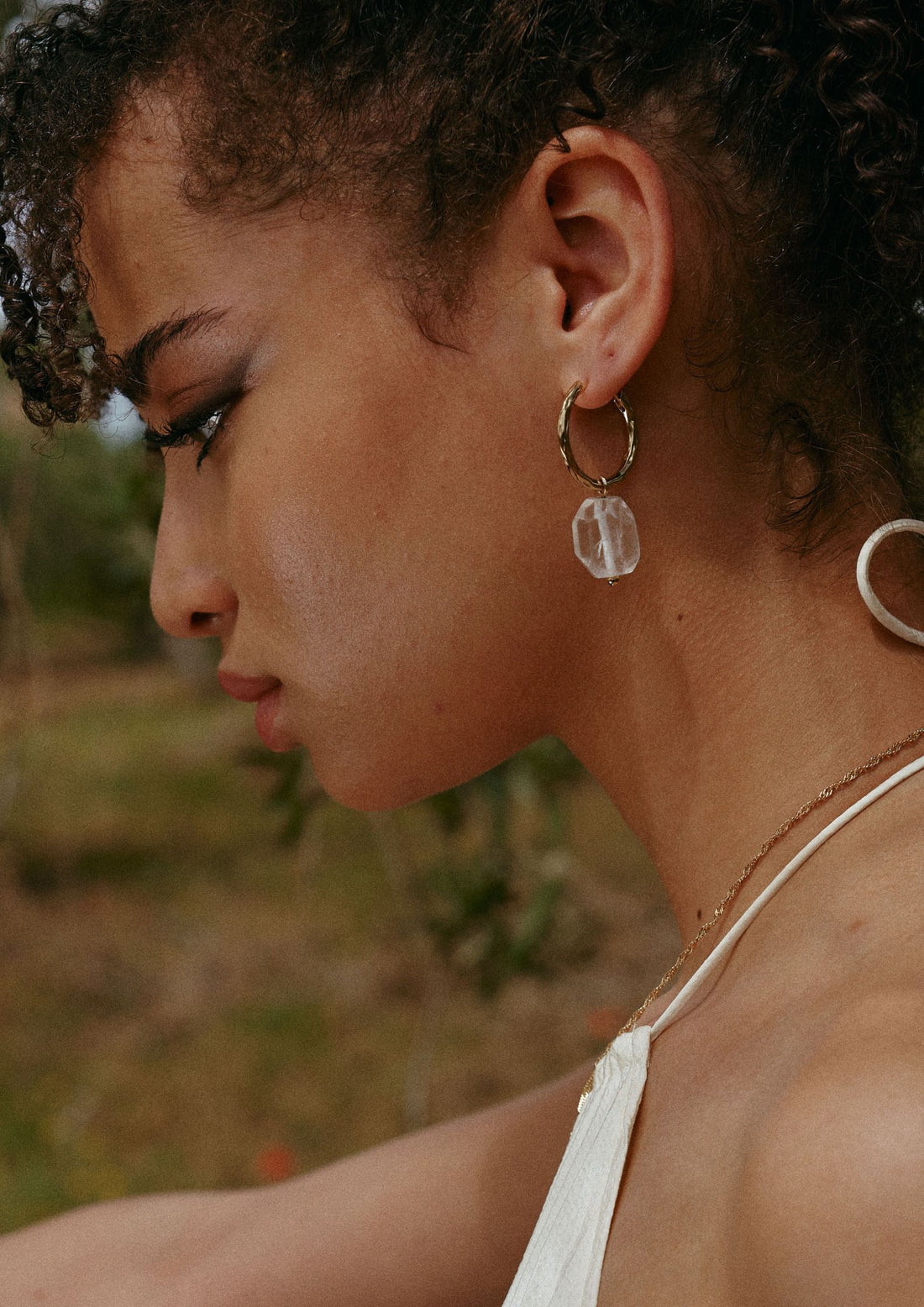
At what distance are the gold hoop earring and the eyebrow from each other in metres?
0.26

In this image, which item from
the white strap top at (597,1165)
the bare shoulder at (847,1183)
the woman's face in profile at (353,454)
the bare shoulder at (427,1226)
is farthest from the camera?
the bare shoulder at (427,1226)

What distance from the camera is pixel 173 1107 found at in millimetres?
3219

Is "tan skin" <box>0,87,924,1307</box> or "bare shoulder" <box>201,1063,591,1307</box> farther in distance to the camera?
"bare shoulder" <box>201,1063,591,1307</box>

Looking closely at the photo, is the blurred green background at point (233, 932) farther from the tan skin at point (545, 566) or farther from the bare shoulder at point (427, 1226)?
the bare shoulder at point (427, 1226)

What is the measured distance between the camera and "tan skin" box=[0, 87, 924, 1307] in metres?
0.90

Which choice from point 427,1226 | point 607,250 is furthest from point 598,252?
point 427,1226

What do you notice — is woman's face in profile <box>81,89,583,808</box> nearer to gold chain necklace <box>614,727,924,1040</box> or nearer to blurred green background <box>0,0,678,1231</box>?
gold chain necklace <box>614,727,924,1040</box>

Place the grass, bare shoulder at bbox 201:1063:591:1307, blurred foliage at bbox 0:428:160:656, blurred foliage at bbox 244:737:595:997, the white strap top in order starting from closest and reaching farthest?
1. the white strap top
2. bare shoulder at bbox 201:1063:591:1307
3. blurred foliage at bbox 244:737:595:997
4. the grass
5. blurred foliage at bbox 0:428:160:656

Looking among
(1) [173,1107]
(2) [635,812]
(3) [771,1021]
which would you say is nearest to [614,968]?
(1) [173,1107]

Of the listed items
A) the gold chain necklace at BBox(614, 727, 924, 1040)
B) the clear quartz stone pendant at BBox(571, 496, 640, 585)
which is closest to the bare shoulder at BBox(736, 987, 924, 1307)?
the gold chain necklace at BBox(614, 727, 924, 1040)

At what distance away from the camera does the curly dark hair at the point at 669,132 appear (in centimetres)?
93

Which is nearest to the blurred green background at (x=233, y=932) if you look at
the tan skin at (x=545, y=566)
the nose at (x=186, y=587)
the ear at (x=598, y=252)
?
the nose at (x=186, y=587)

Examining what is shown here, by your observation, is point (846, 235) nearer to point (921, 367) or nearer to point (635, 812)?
point (921, 367)

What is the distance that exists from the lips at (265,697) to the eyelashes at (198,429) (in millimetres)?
176
